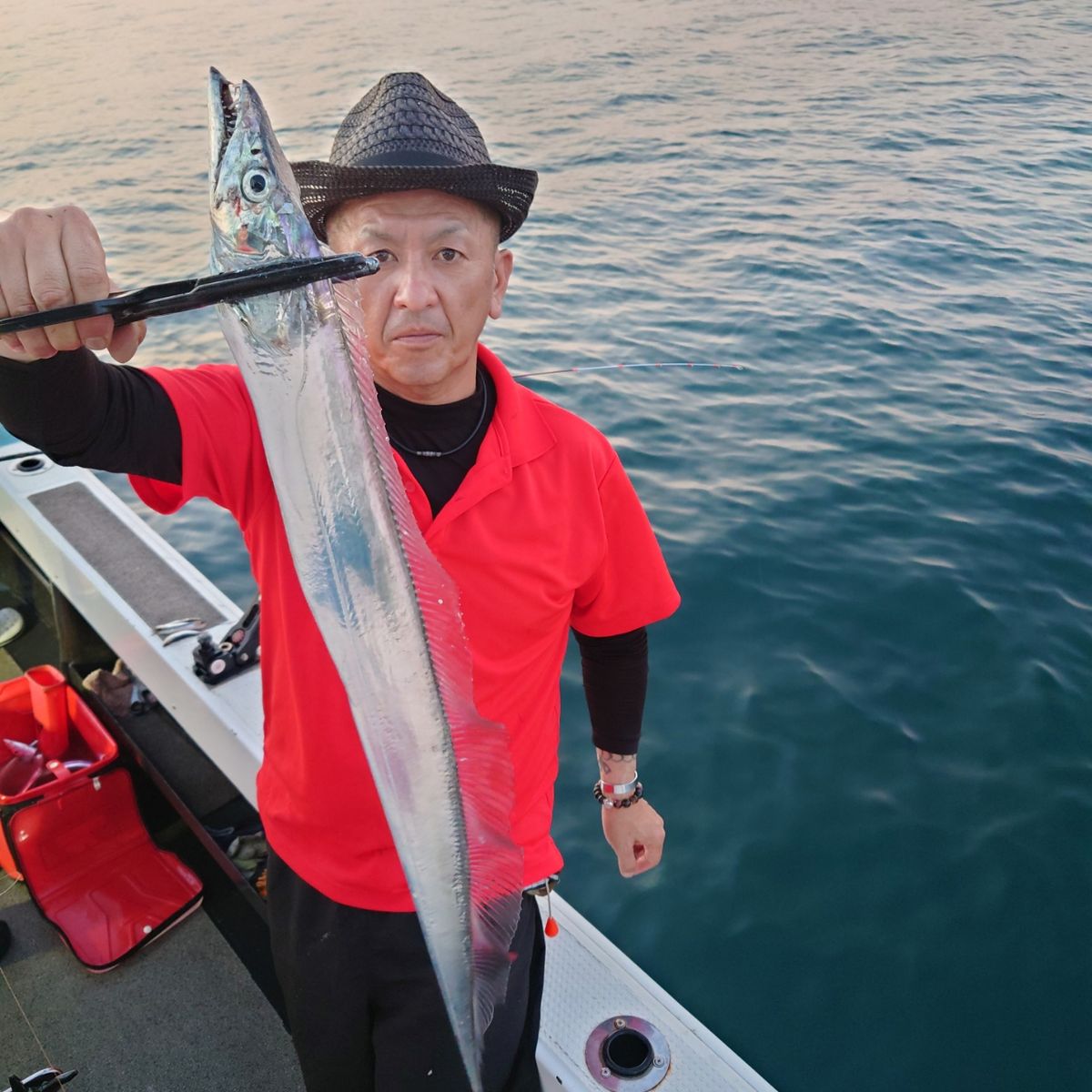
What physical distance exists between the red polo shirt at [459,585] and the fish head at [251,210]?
513 millimetres

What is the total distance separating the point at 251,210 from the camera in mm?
1386

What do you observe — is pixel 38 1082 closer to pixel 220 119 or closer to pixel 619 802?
pixel 619 802

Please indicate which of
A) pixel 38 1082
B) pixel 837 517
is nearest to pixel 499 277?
pixel 38 1082

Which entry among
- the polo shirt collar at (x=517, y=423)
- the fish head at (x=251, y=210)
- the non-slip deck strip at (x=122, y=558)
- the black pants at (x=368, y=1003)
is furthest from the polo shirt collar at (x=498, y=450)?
the non-slip deck strip at (x=122, y=558)

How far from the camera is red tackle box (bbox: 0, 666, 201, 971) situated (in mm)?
3756

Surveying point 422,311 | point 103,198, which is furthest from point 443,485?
point 103,198

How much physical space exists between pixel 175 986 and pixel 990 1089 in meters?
3.11

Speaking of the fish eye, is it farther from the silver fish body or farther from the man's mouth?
the man's mouth

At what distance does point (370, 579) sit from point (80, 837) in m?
3.20

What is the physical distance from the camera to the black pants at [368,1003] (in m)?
2.16

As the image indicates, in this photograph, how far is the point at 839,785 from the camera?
4.53 meters

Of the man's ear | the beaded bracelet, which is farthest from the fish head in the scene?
the beaded bracelet

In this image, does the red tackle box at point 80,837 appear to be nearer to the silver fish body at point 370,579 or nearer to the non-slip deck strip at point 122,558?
the non-slip deck strip at point 122,558

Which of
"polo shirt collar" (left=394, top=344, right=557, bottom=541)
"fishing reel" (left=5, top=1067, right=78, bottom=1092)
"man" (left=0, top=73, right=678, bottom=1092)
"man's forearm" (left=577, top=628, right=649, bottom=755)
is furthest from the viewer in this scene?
"fishing reel" (left=5, top=1067, right=78, bottom=1092)
